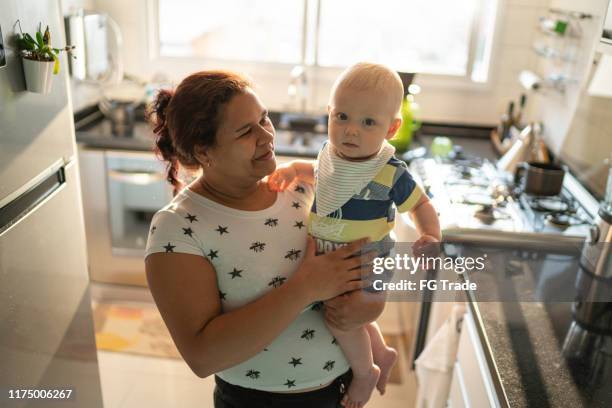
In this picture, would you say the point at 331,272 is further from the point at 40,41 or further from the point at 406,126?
the point at 406,126

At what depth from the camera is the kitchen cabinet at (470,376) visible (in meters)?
1.35

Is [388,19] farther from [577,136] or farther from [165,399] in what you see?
[165,399]

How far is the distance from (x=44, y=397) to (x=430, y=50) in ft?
7.73

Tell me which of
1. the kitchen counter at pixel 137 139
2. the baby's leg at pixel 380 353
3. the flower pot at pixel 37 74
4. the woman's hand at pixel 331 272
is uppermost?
the flower pot at pixel 37 74

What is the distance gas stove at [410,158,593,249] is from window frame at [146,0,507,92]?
63 cm

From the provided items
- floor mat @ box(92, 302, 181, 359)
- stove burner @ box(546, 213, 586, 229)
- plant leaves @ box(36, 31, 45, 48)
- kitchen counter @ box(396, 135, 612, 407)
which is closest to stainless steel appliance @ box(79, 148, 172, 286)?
floor mat @ box(92, 302, 181, 359)

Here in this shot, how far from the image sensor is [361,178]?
3.83 feet

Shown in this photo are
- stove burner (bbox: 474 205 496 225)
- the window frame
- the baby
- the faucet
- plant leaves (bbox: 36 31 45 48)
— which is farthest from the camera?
the window frame

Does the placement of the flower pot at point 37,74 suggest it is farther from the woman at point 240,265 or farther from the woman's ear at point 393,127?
the woman's ear at point 393,127

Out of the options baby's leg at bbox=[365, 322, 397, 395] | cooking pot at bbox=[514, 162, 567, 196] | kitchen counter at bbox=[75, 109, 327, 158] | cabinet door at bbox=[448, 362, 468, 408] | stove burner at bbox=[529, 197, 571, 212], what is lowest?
cabinet door at bbox=[448, 362, 468, 408]

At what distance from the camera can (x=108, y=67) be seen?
9.38ft

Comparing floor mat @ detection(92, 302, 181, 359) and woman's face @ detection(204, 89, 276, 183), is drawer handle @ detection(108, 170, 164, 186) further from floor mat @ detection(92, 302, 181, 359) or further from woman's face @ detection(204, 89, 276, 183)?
woman's face @ detection(204, 89, 276, 183)

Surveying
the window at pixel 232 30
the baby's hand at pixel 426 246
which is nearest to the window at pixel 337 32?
the window at pixel 232 30

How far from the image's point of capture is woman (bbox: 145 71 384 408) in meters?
1.01
